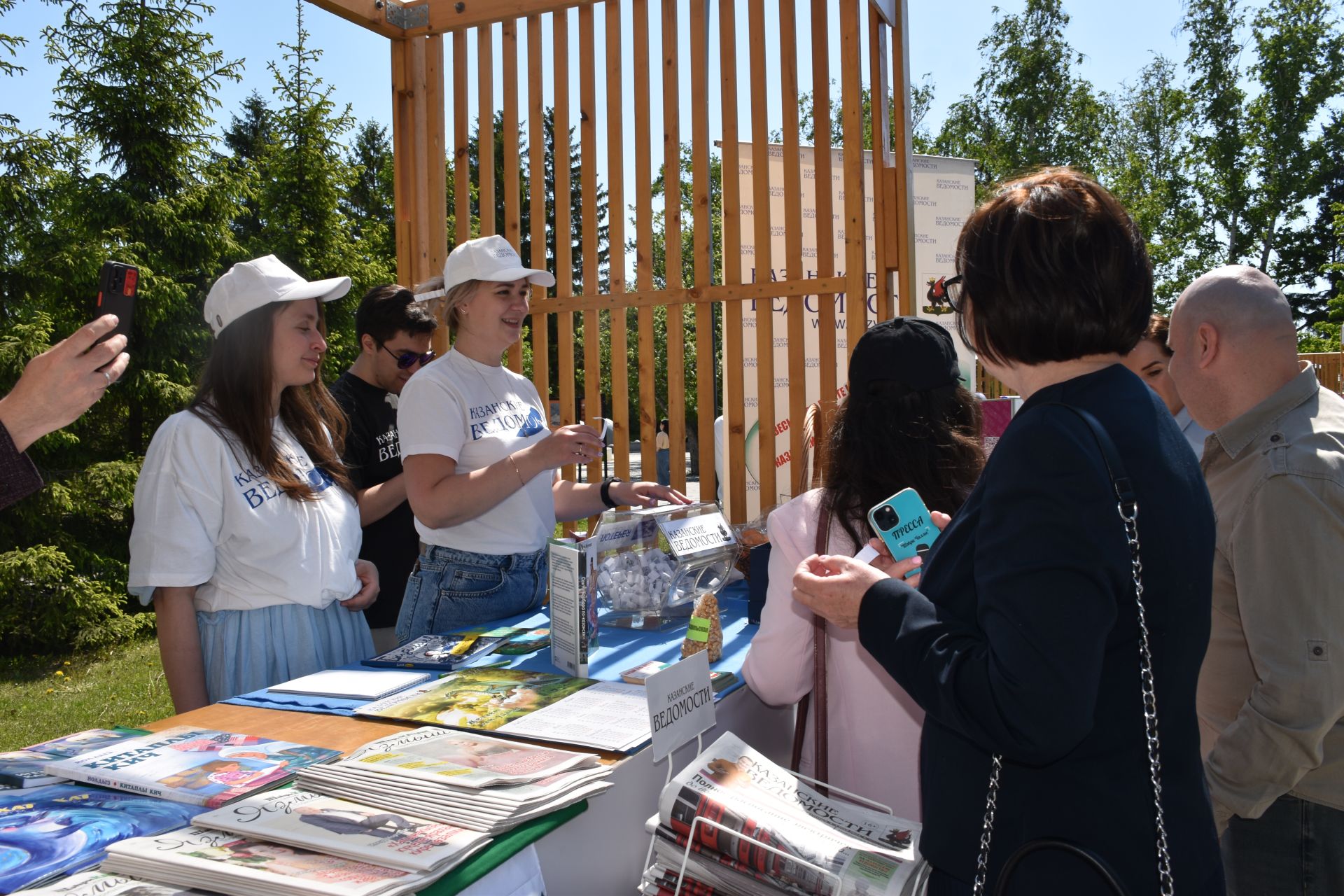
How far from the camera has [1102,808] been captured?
978 millimetres

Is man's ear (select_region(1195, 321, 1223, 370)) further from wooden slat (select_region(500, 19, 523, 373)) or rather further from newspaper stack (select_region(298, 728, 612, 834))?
wooden slat (select_region(500, 19, 523, 373))

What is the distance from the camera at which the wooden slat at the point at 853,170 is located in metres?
3.31

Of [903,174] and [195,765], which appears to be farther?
[903,174]

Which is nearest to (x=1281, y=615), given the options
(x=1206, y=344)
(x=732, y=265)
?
(x=1206, y=344)

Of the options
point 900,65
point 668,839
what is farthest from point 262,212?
point 668,839

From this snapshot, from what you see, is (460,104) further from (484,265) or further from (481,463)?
(481,463)

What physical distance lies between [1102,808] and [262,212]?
12688mm

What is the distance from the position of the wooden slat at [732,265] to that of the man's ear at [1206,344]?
6.08 feet

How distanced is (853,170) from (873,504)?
2107mm

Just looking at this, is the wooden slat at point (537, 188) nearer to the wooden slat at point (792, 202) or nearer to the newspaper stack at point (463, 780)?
the wooden slat at point (792, 202)

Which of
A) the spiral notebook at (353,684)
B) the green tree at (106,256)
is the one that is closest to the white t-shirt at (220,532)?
the spiral notebook at (353,684)

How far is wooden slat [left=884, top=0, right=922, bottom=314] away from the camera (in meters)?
3.44

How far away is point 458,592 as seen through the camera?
258 cm

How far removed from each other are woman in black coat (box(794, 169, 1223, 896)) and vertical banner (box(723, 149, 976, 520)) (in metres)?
1.57
